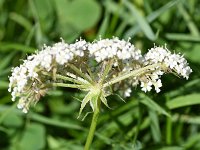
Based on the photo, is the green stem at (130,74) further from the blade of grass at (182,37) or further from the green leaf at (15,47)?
the green leaf at (15,47)

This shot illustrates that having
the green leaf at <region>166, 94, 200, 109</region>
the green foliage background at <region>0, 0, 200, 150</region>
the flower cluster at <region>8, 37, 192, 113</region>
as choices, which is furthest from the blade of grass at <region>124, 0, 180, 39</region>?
the flower cluster at <region>8, 37, 192, 113</region>

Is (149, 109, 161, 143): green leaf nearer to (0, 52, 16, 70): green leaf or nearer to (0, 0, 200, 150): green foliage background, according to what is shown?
(0, 0, 200, 150): green foliage background

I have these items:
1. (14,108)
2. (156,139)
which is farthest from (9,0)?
(156,139)

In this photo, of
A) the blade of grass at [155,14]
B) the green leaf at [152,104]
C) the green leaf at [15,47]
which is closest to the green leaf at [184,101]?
the green leaf at [152,104]

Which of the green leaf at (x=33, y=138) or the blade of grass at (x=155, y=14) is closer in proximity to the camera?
the blade of grass at (x=155, y=14)

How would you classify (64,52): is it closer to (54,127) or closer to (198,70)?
(198,70)

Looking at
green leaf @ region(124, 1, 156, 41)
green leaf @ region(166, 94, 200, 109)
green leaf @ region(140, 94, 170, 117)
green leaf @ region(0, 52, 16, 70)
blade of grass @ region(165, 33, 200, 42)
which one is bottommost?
green leaf @ region(140, 94, 170, 117)

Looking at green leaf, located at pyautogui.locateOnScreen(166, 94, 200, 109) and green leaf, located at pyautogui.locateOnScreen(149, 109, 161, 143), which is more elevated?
green leaf, located at pyautogui.locateOnScreen(166, 94, 200, 109)
